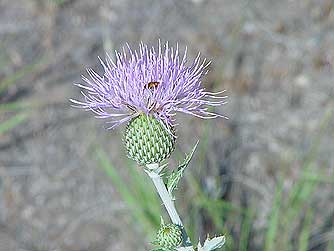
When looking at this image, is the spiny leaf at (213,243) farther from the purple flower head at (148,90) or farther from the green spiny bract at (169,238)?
the purple flower head at (148,90)

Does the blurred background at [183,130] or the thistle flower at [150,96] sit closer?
the thistle flower at [150,96]

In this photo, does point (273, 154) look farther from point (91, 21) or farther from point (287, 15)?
point (91, 21)

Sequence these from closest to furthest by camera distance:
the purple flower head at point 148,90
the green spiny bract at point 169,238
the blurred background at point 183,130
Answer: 1. the green spiny bract at point 169,238
2. the purple flower head at point 148,90
3. the blurred background at point 183,130

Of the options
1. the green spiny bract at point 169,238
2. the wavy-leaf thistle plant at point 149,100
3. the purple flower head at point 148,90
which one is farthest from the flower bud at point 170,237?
the purple flower head at point 148,90

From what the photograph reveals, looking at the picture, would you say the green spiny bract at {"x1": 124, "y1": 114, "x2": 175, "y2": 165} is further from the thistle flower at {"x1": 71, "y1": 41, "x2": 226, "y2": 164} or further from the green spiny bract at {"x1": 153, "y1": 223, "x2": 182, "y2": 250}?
the green spiny bract at {"x1": 153, "y1": 223, "x2": 182, "y2": 250}

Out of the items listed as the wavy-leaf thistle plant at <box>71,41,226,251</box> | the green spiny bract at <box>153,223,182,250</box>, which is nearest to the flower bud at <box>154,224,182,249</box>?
the green spiny bract at <box>153,223,182,250</box>

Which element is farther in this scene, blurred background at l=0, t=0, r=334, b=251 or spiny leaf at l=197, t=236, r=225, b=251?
blurred background at l=0, t=0, r=334, b=251
